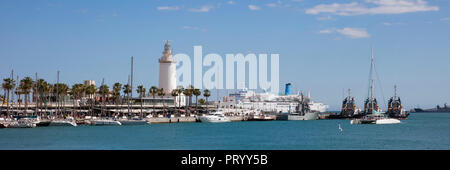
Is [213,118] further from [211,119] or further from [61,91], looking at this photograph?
[61,91]

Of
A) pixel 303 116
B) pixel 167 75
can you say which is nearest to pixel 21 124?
pixel 167 75

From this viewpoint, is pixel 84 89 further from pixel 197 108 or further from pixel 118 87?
pixel 197 108

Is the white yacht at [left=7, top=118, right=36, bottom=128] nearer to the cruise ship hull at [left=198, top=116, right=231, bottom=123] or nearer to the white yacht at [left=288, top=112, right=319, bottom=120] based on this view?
the cruise ship hull at [left=198, top=116, right=231, bottom=123]

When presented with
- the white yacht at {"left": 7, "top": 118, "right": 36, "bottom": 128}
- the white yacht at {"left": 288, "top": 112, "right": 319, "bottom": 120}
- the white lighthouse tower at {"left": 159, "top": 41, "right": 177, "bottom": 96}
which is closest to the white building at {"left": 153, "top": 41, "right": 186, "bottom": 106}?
the white lighthouse tower at {"left": 159, "top": 41, "right": 177, "bottom": 96}

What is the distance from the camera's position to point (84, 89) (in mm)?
120562

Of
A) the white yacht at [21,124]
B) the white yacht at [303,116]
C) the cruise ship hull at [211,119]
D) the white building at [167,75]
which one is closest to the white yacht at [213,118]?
the cruise ship hull at [211,119]

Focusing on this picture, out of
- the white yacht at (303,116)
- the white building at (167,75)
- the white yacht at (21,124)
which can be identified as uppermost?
the white building at (167,75)

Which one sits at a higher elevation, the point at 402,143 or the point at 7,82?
the point at 7,82

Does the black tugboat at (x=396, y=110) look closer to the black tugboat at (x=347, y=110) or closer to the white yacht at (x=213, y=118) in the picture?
the black tugboat at (x=347, y=110)

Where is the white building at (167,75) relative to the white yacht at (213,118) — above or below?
above
